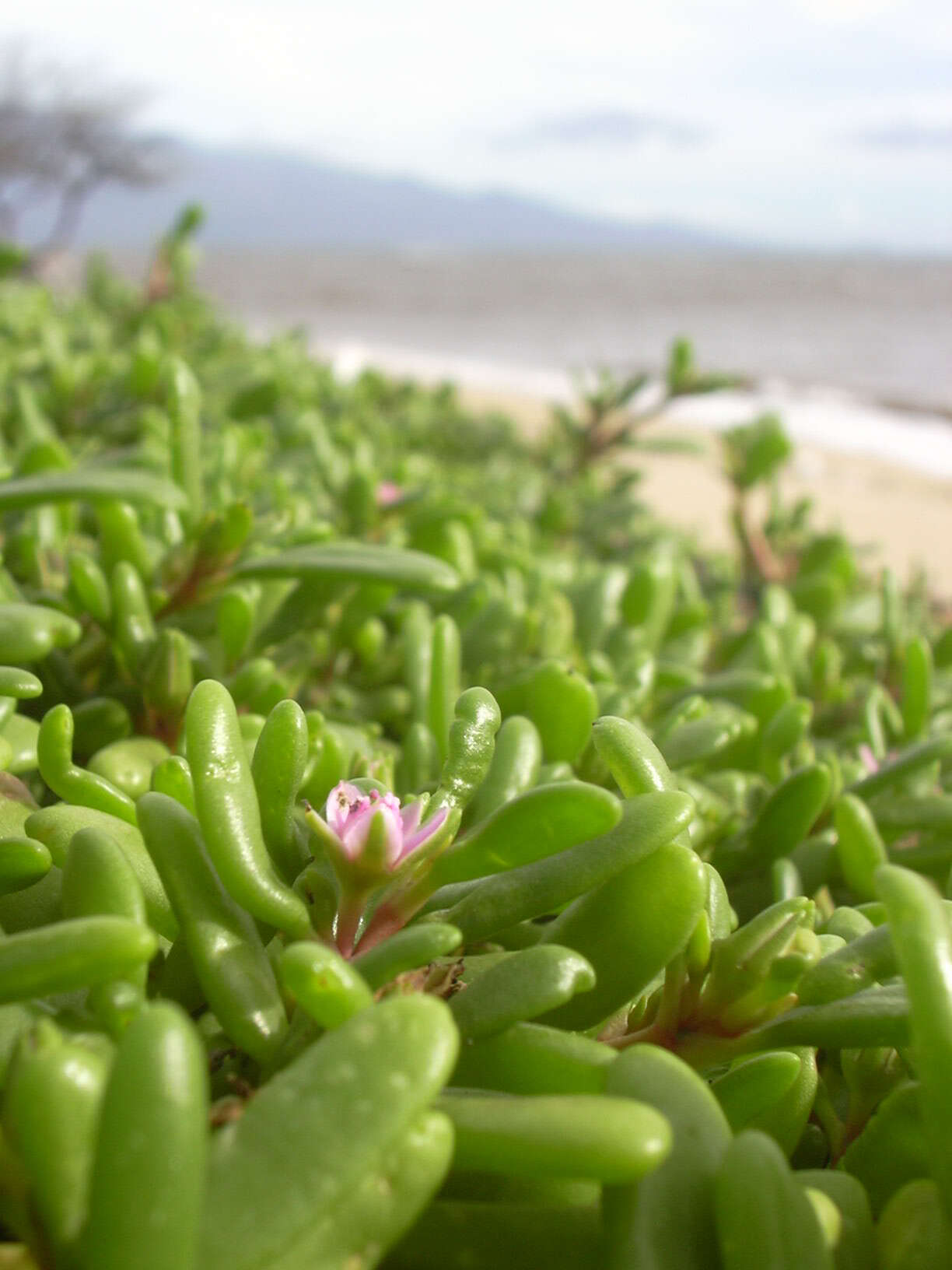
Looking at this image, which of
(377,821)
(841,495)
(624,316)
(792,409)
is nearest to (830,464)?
(841,495)

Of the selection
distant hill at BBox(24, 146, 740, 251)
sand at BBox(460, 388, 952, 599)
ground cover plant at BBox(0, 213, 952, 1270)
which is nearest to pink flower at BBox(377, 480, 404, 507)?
ground cover plant at BBox(0, 213, 952, 1270)

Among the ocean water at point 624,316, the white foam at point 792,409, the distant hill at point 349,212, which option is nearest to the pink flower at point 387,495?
the white foam at point 792,409

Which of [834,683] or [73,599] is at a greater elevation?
[73,599]

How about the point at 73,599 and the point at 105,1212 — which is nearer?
the point at 105,1212

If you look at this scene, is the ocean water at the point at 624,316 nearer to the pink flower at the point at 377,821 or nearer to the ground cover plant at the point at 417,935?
the ground cover plant at the point at 417,935

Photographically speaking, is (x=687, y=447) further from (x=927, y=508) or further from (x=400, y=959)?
(x=927, y=508)

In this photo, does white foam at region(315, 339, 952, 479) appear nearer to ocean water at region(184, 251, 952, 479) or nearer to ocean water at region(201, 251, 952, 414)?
ocean water at region(184, 251, 952, 479)

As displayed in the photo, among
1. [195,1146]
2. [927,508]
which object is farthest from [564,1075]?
[927,508]

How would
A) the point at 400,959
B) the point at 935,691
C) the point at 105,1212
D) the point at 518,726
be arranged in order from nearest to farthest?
the point at 105,1212 → the point at 400,959 → the point at 518,726 → the point at 935,691

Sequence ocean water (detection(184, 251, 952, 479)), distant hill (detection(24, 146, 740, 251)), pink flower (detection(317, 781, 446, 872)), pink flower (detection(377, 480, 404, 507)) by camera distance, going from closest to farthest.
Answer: pink flower (detection(317, 781, 446, 872)) < pink flower (detection(377, 480, 404, 507)) < ocean water (detection(184, 251, 952, 479)) < distant hill (detection(24, 146, 740, 251))
